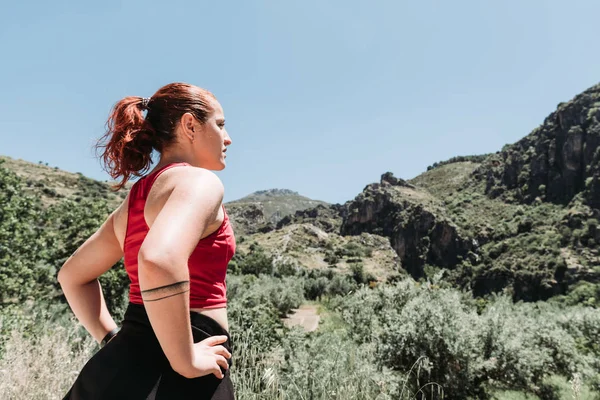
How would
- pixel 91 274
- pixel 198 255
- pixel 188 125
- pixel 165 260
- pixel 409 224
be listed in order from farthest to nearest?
pixel 409 224 < pixel 91 274 < pixel 188 125 < pixel 198 255 < pixel 165 260

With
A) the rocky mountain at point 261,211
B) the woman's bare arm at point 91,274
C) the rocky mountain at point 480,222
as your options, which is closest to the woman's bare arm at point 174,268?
the woman's bare arm at point 91,274

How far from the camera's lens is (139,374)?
36.4 inches

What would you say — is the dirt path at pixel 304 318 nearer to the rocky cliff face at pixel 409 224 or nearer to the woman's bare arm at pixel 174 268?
the woman's bare arm at pixel 174 268

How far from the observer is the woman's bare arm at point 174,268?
85 centimetres

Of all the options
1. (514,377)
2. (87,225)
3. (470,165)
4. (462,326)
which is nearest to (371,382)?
(462,326)

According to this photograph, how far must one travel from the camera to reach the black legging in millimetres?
914

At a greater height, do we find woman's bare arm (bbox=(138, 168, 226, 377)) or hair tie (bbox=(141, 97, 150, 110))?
hair tie (bbox=(141, 97, 150, 110))

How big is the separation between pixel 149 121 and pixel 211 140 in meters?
0.21

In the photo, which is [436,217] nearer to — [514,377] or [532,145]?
[532,145]

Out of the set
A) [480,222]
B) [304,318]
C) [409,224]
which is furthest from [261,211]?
[304,318]

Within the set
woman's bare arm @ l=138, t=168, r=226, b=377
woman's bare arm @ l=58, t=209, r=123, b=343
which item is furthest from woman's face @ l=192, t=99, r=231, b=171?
woman's bare arm @ l=58, t=209, r=123, b=343

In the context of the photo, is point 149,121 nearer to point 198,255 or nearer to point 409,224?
point 198,255

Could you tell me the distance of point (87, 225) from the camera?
12133 millimetres

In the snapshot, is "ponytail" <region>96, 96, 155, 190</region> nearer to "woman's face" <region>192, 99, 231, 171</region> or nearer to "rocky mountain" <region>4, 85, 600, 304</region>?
"woman's face" <region>192, 99, 231, 171</region>
